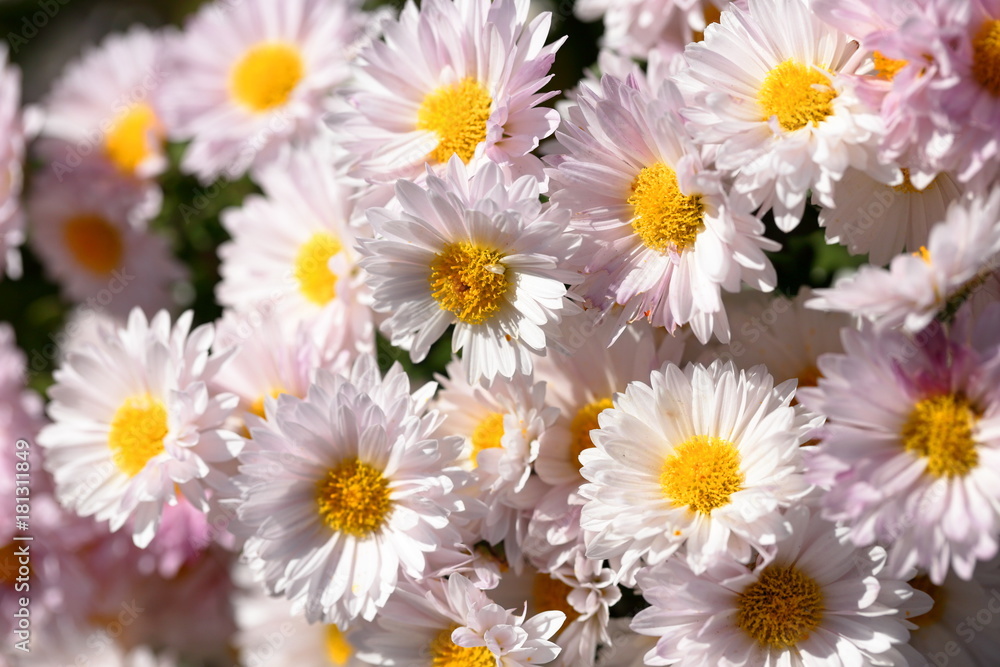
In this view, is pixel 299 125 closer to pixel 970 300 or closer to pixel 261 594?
pixel 261 594

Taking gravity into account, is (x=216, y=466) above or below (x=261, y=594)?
above

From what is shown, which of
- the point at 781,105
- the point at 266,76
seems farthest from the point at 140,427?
the point at 781,105

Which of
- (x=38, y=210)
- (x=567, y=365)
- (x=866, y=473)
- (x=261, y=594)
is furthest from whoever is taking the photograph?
(x=38, y=210)

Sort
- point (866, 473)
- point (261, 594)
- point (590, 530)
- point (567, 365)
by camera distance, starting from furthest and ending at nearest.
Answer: point (261, 594) < point (567, 365) < point (590, 530) < point (866, 473)

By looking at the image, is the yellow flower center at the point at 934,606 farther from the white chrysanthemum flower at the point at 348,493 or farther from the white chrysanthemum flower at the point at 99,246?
the white chrysanthemum flower at the point at 99,246

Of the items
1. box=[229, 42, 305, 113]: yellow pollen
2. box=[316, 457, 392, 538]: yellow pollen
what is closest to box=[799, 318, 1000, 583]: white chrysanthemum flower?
box=[316, 457, 392, 538]: yellow pollen

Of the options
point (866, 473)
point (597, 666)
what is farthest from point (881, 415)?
point (597, 666)

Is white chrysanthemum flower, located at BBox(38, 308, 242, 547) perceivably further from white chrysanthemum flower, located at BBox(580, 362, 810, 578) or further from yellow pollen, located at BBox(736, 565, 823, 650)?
yellow pollen, located at BBox(736, 565, 823, 650)
